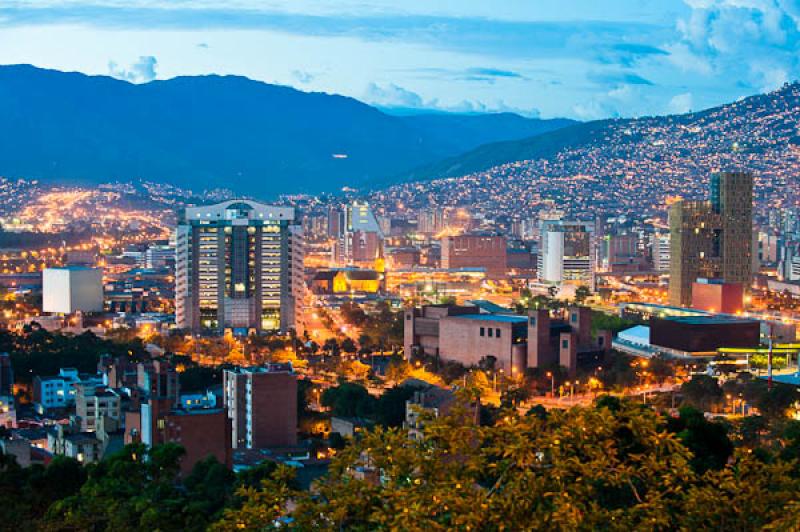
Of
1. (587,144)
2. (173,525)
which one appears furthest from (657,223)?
(173,525)

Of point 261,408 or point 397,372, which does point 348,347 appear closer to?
point 397,372

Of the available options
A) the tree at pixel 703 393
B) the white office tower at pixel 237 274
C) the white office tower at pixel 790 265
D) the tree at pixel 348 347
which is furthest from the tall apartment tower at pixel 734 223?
the tree at pixel 703 393

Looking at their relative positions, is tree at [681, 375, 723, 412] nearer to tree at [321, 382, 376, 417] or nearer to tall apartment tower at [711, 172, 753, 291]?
tree at [321, 382, 376, 417]

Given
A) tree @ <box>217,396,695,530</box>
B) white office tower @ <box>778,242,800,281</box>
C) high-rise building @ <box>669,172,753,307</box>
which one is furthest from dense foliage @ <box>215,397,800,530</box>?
white office tower @ <box>778,242,800,281</box>

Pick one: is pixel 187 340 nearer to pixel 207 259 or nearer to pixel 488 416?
pixel 207 259

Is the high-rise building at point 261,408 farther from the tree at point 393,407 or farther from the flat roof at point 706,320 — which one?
the flat roof at point 706,320

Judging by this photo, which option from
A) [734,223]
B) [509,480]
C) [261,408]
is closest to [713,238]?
[734,223]
